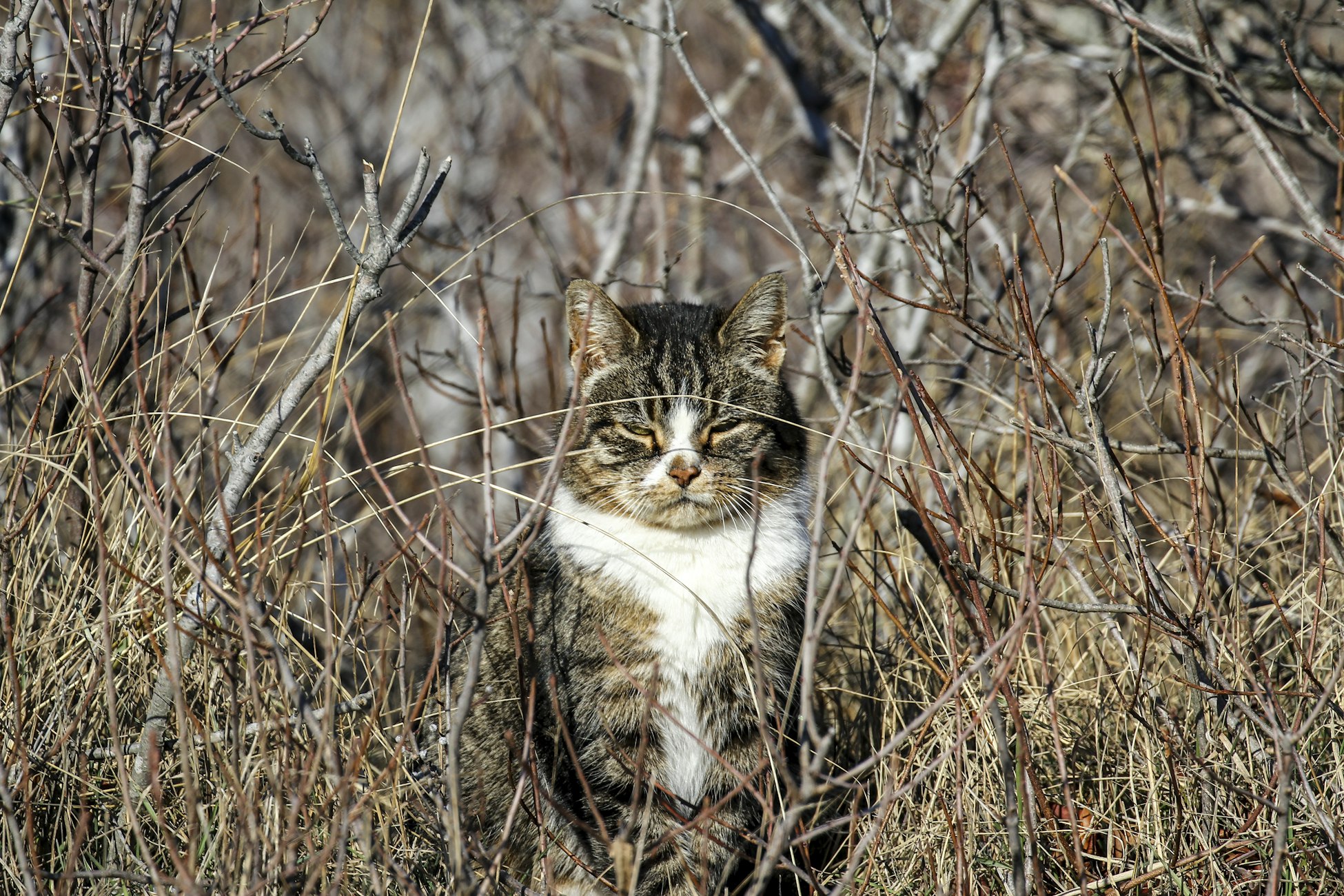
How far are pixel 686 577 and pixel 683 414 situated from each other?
17.4 inches

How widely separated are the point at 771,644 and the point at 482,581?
1.26 metres

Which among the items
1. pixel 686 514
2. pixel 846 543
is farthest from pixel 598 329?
pixel 846 543

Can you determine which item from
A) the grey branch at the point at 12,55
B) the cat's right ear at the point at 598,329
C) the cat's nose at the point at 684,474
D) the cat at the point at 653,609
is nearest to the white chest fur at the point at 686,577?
the cat at the point at 653,609

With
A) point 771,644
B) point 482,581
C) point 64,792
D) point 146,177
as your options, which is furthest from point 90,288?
point 771,644

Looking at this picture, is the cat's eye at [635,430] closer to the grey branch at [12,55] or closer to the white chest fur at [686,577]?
the white chest fur at [686,577]

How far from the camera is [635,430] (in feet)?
10.1

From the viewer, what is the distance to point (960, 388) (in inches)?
187

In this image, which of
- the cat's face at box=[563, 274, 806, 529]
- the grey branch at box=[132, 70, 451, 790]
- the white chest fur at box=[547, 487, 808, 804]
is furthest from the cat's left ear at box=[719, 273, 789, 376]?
the grey branch at box=[132, 70, 451, 790]

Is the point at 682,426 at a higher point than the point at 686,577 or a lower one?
higher

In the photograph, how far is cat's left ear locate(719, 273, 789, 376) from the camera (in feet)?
10.2

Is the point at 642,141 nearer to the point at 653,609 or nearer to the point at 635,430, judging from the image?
the point at 635,430

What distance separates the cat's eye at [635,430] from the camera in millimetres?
3049

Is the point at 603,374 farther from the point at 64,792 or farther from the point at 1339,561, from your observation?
the point at 1339,561

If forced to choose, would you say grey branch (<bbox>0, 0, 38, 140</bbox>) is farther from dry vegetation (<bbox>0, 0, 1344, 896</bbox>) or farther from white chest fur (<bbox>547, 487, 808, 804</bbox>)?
white chest fur (<bbox>547, 487, 808, 804</bbox>)
